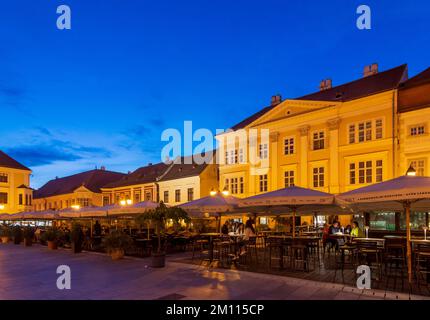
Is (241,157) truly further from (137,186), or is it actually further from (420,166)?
(137,186)

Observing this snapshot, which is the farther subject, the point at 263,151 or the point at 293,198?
the point at 263,151

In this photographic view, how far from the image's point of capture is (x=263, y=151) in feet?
115

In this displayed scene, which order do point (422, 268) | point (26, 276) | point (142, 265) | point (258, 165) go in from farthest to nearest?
point (258, 165) → point (142, 265) → point (26, 276) → point (422, 268)

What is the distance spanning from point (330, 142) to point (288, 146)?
435cm

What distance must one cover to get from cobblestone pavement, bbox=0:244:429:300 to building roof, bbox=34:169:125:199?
4566cm

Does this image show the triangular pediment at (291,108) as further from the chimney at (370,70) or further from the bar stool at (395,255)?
the bar stool at (395,255)

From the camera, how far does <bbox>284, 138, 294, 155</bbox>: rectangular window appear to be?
1294 inches

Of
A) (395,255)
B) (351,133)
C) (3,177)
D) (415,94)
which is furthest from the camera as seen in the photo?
(3,177)

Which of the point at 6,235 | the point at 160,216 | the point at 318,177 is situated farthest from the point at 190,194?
the point at 160,216

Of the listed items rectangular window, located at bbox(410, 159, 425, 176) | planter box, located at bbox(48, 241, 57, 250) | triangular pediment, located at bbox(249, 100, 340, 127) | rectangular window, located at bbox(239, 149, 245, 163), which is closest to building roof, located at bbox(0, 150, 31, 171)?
rectangular window, located at bbox(239, 149, 245, 163)
